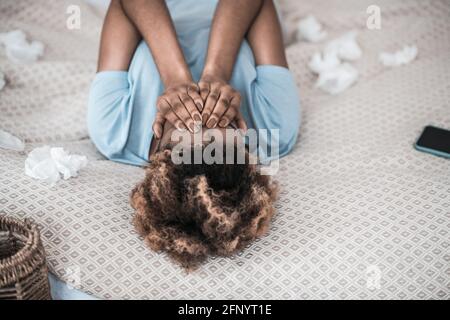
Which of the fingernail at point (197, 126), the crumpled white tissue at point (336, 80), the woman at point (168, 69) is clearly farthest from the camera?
the crumpled white tissue at point (336, 80)

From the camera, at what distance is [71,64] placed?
1.80 m

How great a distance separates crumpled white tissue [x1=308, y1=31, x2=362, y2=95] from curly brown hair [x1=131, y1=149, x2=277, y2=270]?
2.68ft

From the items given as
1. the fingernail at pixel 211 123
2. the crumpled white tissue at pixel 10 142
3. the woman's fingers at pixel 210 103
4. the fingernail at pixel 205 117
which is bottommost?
the crumpled white tissue at pixel 10 142

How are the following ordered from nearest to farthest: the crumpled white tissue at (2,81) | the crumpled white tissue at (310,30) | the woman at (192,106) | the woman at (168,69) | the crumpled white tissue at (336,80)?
the woman at (192,106) → the woman at (168,69) → the crumpled white tissue at (2,81) → the crumpled white tissue at (336,80) → the crumpled white tissue at (310,30)

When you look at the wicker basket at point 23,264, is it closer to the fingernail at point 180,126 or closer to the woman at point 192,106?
the woman at point 192,106

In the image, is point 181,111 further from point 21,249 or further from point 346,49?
point 346,49

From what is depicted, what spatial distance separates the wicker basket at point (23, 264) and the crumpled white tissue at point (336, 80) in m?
1.12

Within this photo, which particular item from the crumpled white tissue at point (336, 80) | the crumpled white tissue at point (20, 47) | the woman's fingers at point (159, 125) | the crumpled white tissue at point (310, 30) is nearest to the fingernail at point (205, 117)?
the woman's fingers at point (159, 125)

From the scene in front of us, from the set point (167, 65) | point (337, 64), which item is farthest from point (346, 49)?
point (167, 65)

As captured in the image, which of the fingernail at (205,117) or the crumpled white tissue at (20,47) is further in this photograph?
the crumpled white tissue at (20,47)

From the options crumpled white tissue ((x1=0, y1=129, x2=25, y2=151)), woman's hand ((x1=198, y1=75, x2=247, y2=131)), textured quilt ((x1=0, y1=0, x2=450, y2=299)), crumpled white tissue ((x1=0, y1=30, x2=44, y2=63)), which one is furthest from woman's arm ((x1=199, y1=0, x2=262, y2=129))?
crumpled white tissue ((x1=0, y1=30, x2=44, y2=63))

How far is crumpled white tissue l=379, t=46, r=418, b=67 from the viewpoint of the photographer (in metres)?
1.94

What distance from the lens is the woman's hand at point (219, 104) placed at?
1243 millimetres
